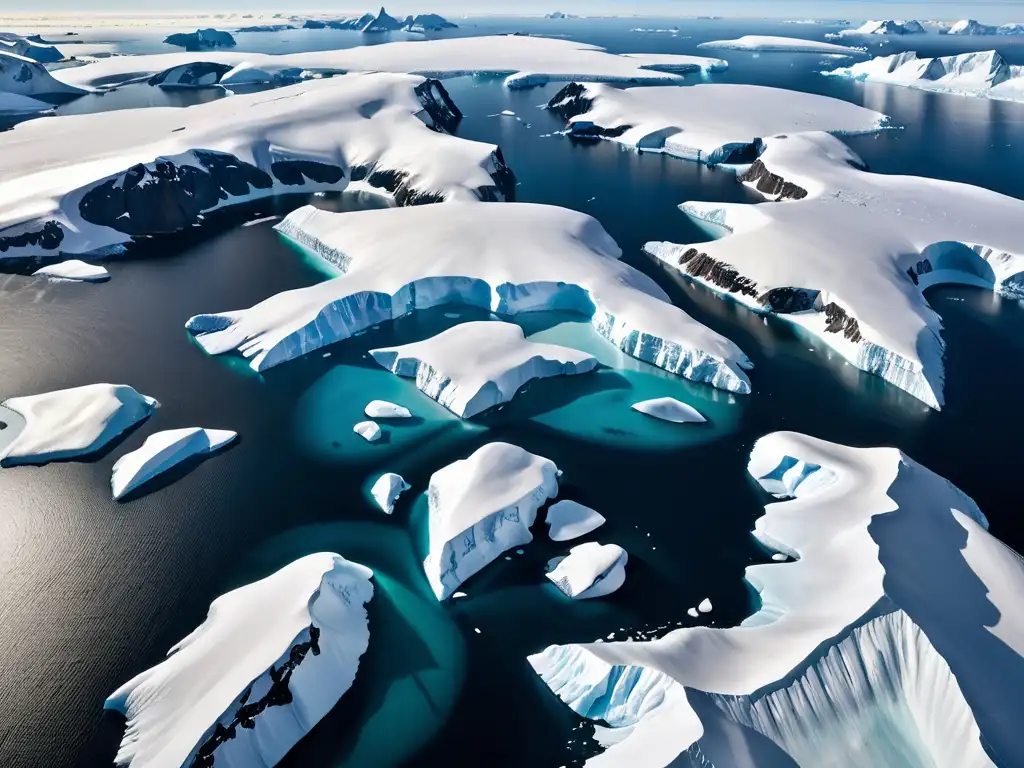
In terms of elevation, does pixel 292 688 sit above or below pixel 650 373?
above

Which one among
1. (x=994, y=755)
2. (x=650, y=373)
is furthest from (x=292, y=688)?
(x=650, y=373)

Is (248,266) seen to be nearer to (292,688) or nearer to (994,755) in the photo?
(292,688)

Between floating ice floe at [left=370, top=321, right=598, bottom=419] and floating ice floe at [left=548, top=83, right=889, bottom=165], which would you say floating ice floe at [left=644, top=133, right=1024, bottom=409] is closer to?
floating ice floe at [left=370, top=321, right=598, bottom=419]

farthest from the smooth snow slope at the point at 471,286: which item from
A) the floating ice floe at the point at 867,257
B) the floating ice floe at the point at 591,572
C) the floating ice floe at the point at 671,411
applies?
the floating ice floe at the point at 591,572

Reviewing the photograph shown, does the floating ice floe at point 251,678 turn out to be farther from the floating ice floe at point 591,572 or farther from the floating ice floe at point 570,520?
the floating ice floe at point 570,520

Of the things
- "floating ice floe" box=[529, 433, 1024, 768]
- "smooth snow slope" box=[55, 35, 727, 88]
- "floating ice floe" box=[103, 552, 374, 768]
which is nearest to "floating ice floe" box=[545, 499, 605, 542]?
"floating ice floe" box=[529, 433, 1024, 768]

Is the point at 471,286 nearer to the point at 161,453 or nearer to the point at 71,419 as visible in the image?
the point at 161,453

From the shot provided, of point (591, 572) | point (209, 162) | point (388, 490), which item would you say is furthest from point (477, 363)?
point (209, 162)
